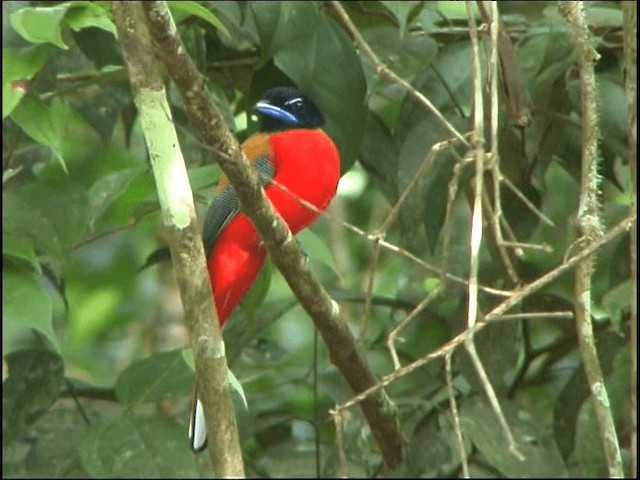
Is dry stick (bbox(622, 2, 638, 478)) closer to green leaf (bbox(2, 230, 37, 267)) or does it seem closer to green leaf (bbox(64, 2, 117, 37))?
green leaf (bbox(64, 2, 117, 37))

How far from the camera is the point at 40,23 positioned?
2.90 m

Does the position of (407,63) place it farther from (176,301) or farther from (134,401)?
(176,301)

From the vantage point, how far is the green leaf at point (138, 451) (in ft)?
11.4

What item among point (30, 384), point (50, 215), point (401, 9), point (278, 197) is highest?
point (401, 9)

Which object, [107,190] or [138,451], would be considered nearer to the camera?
[107,190]

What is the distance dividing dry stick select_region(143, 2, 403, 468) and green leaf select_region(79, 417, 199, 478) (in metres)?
0.46

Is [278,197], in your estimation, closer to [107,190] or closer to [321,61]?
[321,61]

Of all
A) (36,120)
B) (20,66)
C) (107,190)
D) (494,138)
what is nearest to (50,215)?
(107,190)

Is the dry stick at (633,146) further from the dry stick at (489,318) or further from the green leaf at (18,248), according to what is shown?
the green leaf at (18,248)

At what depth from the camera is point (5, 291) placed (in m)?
3.18

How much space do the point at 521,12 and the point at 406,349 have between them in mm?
968

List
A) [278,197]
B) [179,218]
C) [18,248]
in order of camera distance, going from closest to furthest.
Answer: [179,218] → [18,248] → [278,197]

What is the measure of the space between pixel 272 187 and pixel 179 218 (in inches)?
76.2

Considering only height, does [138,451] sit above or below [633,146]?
below
